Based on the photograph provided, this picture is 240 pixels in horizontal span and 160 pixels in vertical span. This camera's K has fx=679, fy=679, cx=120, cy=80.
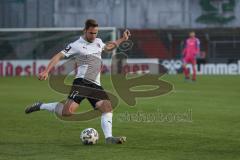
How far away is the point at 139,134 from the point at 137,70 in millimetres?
26927

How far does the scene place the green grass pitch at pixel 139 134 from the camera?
32.2 ft

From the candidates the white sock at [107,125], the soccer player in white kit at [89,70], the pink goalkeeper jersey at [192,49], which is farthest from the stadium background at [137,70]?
the pink goalkeeper jersey at [192,49]

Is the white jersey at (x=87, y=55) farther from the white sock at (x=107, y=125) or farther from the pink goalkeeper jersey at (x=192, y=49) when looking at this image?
the pink goalkeeper jersey at (x=192, y=49)

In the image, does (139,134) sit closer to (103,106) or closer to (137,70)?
(103,106)

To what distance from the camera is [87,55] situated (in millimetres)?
11344

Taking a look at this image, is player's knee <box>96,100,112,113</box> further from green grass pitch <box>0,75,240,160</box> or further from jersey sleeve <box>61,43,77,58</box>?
jersey sleeve <box>61,43,77,58</box>

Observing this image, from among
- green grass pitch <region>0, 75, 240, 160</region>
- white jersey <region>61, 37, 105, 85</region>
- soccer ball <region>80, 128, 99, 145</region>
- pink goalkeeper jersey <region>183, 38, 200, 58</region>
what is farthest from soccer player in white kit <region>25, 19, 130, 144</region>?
pink goalkeeper jersey <region>183, 38, 200, 58</region>

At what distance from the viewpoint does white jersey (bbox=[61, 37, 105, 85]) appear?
443 inches

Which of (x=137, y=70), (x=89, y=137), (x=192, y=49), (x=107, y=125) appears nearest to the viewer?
(x=89, y=137)

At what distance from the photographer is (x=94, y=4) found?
49781 mm

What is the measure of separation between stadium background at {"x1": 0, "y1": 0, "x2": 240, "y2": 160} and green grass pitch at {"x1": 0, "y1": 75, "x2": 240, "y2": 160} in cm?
2

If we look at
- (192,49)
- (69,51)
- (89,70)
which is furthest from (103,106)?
(192,49)

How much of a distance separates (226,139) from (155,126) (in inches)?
95.9

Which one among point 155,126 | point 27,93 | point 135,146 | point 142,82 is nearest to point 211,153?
point 135,146
